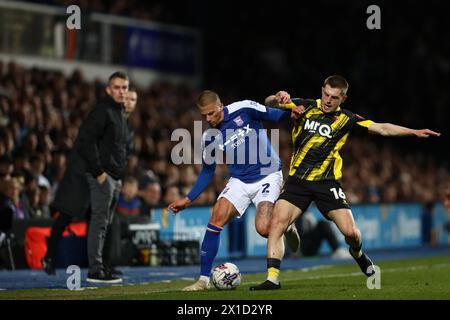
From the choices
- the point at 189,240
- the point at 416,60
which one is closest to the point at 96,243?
the point at 189,240

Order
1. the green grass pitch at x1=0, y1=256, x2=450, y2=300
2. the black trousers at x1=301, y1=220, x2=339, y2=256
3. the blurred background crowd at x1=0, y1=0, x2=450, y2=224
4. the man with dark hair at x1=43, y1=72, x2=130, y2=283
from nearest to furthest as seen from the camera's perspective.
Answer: the green grass pitch at x1=0, y1=256, x2=450, y2=300 < the man with dark hair at x1=43, y1=72, x2=130, y2=283 < the black trousers at x1=301, y1=220, x2=339, y2=256 < the blurred background crowd at x1=0, y1=0, x2=450, y2=224

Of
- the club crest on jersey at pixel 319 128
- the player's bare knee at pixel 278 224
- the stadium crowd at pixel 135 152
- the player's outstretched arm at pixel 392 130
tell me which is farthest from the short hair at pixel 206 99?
the stadium crowd at pixel 135 152

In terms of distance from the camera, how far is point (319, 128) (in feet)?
35.3

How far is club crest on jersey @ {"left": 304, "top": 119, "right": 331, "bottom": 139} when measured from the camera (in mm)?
10750

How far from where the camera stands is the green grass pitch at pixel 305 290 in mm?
9797

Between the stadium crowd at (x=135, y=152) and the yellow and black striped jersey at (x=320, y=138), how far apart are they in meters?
5.77

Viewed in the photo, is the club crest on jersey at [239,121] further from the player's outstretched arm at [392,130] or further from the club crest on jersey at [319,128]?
the player's outstretched arm at [392,130]

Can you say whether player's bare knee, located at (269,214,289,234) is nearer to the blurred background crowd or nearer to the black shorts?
the black shorts

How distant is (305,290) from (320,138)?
5.25 feet

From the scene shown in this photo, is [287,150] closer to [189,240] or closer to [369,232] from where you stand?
[369,232]

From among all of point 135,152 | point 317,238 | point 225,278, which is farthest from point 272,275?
point 135,152

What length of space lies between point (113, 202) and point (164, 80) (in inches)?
570

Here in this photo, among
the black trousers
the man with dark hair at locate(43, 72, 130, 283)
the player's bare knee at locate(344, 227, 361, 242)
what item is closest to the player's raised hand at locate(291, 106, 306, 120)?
the player's bare knee at locate(344, 227, 361, 242)

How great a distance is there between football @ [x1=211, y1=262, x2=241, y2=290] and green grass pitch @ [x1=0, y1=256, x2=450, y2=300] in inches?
4.3
